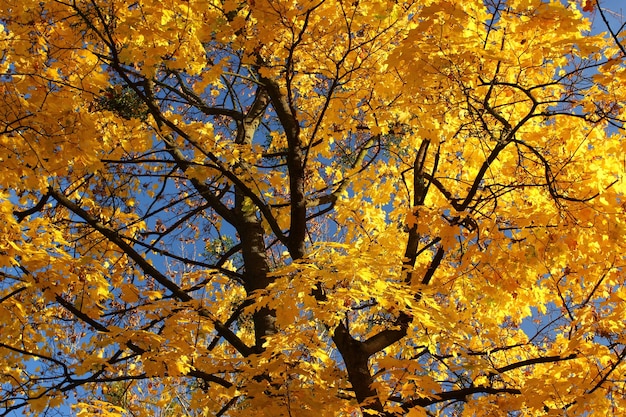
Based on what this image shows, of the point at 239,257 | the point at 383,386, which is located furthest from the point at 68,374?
the point at 239,257

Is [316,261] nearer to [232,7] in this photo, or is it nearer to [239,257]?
[232,7]

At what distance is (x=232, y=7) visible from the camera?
414 centimetres

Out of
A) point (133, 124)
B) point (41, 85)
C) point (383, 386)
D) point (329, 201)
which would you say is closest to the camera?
point (383, 386)

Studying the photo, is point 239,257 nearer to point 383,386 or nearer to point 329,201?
point 329,201

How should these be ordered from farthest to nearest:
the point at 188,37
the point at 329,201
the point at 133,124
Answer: the point at 329,201, the point at 133,124, the point at 188,37

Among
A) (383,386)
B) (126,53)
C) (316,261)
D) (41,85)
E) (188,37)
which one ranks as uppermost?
(188,37)

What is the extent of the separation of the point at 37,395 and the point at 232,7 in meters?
3.61

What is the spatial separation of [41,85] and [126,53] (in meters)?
0.73

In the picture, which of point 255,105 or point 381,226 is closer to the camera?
point 381,226

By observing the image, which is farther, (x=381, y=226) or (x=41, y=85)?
(x=381, y=226)

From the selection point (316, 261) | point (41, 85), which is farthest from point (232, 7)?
point (316, 261)

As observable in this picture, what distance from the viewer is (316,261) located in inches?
163

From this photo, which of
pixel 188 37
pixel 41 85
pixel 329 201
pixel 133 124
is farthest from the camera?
pixel 329 201

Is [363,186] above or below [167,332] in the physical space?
above
